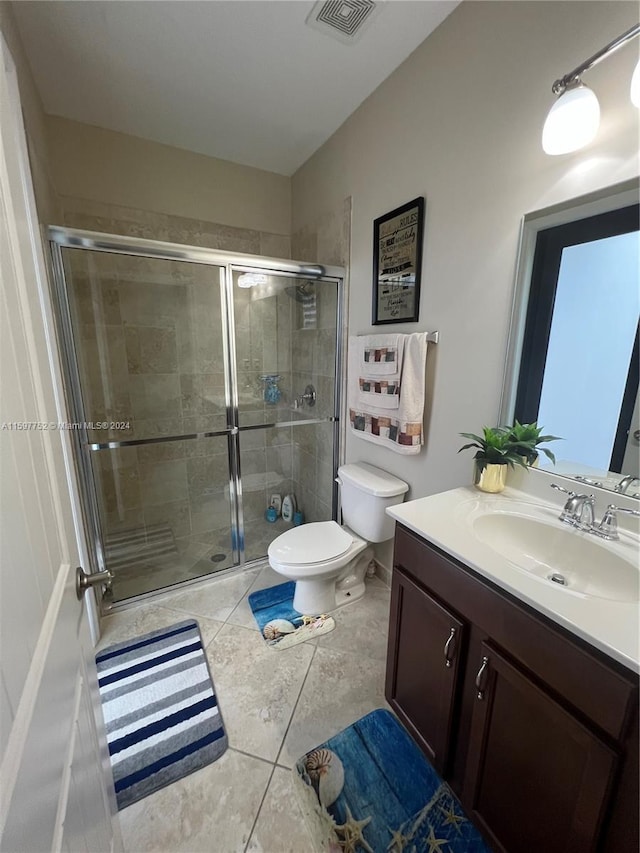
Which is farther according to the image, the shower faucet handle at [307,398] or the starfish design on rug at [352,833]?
the shower faucet handle at [307,398]

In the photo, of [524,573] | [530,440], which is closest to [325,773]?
[524,573]

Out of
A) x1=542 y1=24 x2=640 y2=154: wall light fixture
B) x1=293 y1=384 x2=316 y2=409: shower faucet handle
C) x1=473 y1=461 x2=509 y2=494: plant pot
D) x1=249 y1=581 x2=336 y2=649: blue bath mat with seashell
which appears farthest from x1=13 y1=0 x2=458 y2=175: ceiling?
x1=249 y1=581 x2=336 y2=649: blue bath mat with seashell

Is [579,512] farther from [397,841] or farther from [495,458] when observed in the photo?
[397,841]

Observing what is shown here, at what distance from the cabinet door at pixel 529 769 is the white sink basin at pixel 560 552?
26cm

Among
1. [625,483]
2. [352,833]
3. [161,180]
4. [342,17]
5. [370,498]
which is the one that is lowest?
[352,833]

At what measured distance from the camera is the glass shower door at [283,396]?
89.5 inches

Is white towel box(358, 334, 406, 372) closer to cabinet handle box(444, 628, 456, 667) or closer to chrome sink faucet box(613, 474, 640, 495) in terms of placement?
chrome sink faucet box(613, 474, 640, 495)

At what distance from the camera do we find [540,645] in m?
0.78

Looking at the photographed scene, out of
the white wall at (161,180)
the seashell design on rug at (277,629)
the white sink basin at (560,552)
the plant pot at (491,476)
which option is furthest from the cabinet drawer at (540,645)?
the white wall at (161,180)

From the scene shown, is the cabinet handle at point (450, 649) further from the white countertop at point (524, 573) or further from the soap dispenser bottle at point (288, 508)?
the soap dispenser bottle at point (288, 508)

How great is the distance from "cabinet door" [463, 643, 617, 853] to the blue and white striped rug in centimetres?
88

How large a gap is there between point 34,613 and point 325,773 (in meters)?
1.23

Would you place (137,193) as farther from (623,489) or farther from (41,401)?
(623,489)

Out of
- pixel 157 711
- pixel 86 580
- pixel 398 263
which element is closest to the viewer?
pixel 86 580
